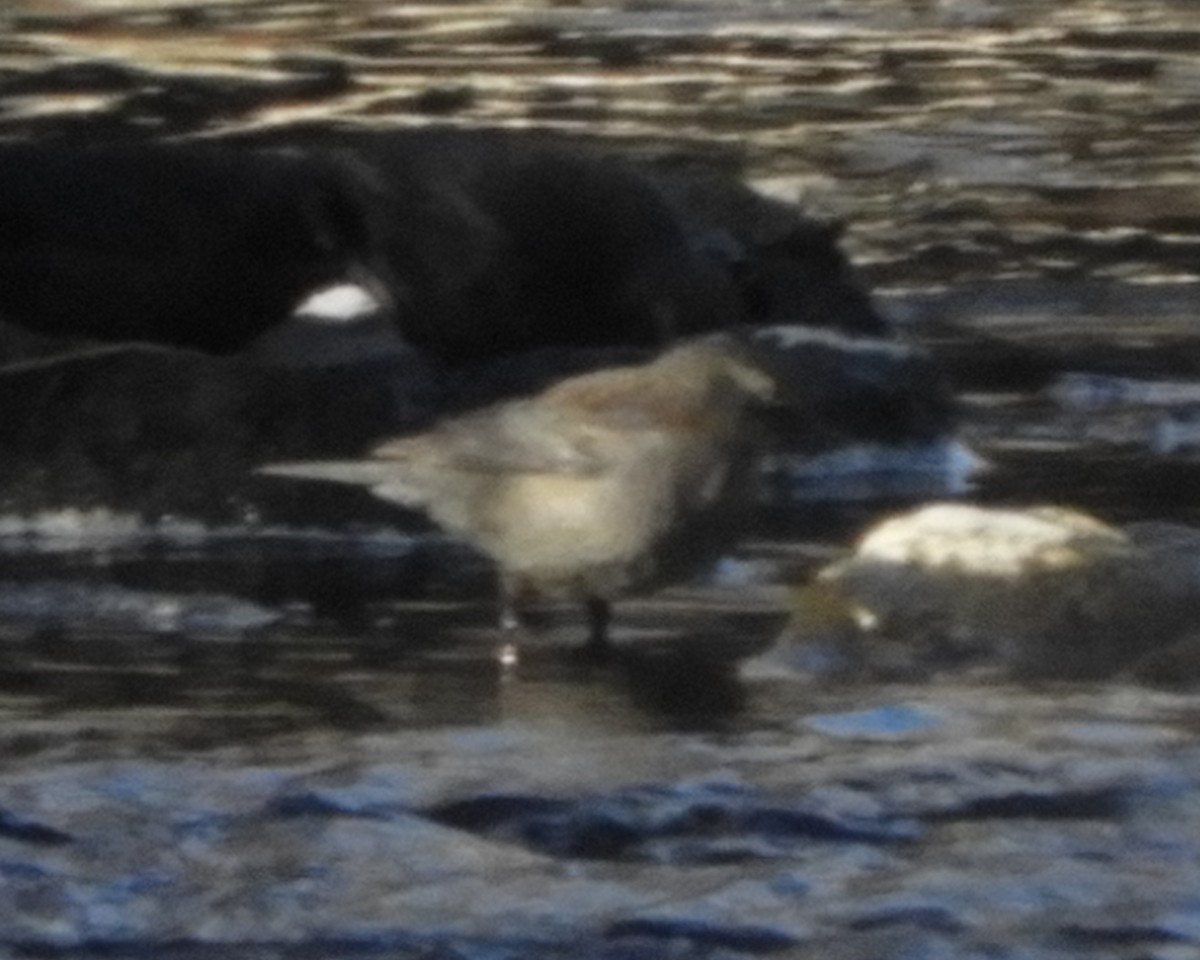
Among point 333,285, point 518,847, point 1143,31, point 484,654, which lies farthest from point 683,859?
point 1143,31

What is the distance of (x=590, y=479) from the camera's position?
6.32m

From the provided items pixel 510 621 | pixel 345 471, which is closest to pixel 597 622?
pixel 510 621

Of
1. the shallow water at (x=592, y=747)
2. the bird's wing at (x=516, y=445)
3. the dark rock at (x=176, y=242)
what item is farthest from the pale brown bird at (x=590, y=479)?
the dark rock at (x=176, y=242)

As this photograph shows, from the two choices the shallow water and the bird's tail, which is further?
the bird's tail

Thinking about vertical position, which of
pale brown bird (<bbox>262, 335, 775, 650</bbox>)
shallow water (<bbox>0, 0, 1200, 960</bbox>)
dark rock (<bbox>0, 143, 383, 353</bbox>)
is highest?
dark rock (<bbox>0, 143, 383, 353</bbox>)

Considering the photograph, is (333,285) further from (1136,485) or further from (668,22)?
(668,22)

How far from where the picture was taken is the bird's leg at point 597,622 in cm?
625

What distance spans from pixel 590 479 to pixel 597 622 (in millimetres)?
241

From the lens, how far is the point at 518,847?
5000 millimetres

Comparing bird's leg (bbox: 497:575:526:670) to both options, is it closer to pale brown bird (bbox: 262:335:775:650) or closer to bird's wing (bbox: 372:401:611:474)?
pale brown bird (bbox: 262:335:775:650)

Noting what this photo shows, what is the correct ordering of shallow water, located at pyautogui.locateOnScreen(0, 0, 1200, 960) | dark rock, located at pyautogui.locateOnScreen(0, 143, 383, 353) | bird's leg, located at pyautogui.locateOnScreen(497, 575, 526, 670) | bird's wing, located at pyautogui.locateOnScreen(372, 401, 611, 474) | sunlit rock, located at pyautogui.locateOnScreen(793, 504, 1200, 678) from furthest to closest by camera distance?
dark rock, located at pyautogui.locateOnScreen(0, 143, 383, 353) → bird's wing, located at pyautogui.locateOnScreen(372, 401, 611, 474) → bird's leg, located at pyautogui.locateOnScreen(497, 575, 526, 670) → sunlit rock, located at pyautogui.locateOnScreen(793, 504, 1200, 678) → shallow water, located at pyautogui.locateOnScreen(0, 0, 1200, 960)

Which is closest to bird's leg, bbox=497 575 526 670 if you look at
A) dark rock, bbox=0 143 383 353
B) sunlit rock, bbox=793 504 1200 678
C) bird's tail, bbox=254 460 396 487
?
bird's tail, bbox=254 460 396 487

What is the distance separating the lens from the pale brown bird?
20.5ft

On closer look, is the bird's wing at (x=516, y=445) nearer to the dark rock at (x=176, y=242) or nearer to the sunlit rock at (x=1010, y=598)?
the sunlit rock at (x=1010, y=598)
